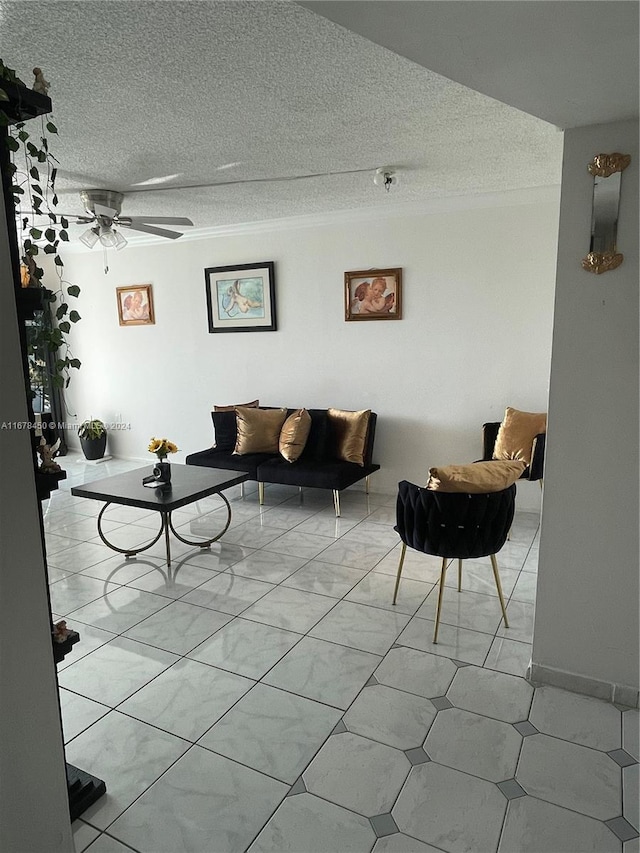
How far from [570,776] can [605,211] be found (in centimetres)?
202

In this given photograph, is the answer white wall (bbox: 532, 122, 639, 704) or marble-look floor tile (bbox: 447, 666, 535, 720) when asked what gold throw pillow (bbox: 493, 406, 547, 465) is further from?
marble-look floor tile (bbox: 447, 666, 535, 720)

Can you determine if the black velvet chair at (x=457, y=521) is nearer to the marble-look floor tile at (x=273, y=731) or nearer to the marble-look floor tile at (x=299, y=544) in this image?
the marble-look floor tile at (x=273, y=731)

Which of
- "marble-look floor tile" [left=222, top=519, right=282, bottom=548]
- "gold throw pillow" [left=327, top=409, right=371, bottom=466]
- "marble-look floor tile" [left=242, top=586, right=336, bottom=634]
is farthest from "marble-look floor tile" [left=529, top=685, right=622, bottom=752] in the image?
"gold throw pillow" [left=327, top=409, right=371, bottom=466]

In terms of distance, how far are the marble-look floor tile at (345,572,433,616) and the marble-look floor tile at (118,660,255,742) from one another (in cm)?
96

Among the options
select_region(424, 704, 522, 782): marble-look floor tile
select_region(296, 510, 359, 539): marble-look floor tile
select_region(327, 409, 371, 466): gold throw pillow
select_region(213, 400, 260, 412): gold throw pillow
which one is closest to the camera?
select_region(424, 704, 522, 782): marble-look floor tile

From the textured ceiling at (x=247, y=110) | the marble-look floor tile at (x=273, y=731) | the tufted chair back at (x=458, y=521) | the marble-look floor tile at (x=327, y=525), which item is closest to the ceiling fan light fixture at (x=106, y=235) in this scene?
the textured ceiling at (x=247, y=110)

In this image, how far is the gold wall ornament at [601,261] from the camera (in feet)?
7.03

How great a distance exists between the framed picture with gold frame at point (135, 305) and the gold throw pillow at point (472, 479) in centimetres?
461

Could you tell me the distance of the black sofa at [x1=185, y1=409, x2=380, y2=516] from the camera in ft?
15.6

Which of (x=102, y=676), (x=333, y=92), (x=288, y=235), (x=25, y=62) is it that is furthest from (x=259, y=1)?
(x=288, y=235)

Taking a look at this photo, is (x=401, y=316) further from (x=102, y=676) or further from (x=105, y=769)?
(x=105, y=769)

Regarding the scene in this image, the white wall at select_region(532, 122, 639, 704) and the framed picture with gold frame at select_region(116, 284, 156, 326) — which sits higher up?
the framed picture with gold frame at select_region(116, 284, 156, 326)

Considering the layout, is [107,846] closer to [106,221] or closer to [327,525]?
[327,525]

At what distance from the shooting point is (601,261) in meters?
2.16
